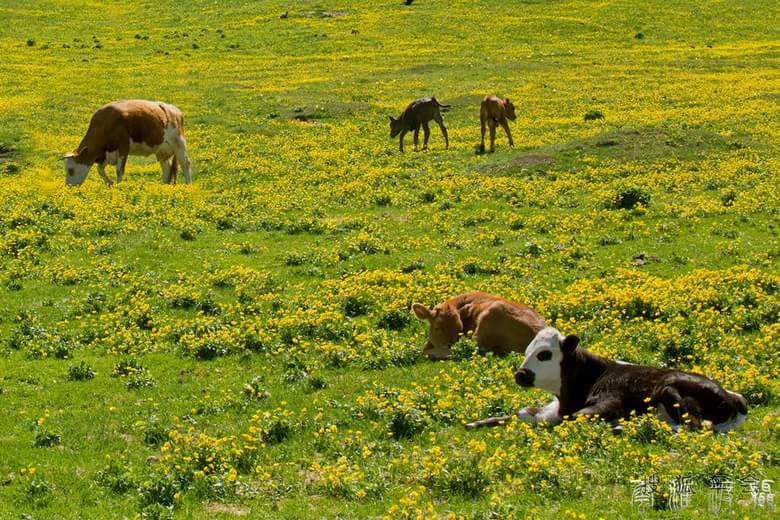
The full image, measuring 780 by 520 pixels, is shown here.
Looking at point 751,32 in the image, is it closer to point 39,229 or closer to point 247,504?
point 39,229

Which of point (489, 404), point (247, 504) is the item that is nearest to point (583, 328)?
point (489, 404)

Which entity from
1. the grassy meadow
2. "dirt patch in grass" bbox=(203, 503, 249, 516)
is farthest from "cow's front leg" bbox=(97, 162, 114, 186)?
"dirt patch in grass" bbox=(203, 503, 249, 516)

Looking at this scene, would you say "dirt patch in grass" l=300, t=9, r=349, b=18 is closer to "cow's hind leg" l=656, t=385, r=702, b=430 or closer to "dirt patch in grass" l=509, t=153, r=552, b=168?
"dirt patch in grass" l=509, t=153, r=552, b=168

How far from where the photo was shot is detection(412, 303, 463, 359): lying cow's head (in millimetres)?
14609

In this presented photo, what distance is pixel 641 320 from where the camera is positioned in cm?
1502

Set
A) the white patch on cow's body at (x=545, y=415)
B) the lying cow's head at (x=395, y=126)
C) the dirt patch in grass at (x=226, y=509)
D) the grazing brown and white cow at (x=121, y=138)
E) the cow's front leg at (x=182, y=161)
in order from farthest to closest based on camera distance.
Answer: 1. the lying cow's head at (x=395, y=126)
2. the cow's front leg at (x=182, y=161)
3. the grazing brown and white cow at (x=121, y=138)
4. the white patch on cow's body at (x=545, y=415)
5. the dirt patch in grass at (x=226, y=509)

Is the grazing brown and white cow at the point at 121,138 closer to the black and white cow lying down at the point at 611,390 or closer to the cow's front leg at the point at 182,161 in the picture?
the cow's front leg at the point at 182,161

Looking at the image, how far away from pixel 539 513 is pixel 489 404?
11.0ft

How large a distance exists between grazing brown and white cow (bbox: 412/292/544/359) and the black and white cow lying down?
2.39m

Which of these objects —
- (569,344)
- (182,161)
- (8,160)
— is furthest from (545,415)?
(8,160)

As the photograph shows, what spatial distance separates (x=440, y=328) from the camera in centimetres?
1467

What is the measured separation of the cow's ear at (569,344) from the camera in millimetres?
10922

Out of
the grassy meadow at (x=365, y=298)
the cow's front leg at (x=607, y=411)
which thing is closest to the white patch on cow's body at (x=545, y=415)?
the cow's front leg at (x=607, y=411)

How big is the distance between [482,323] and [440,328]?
33.4 inches
